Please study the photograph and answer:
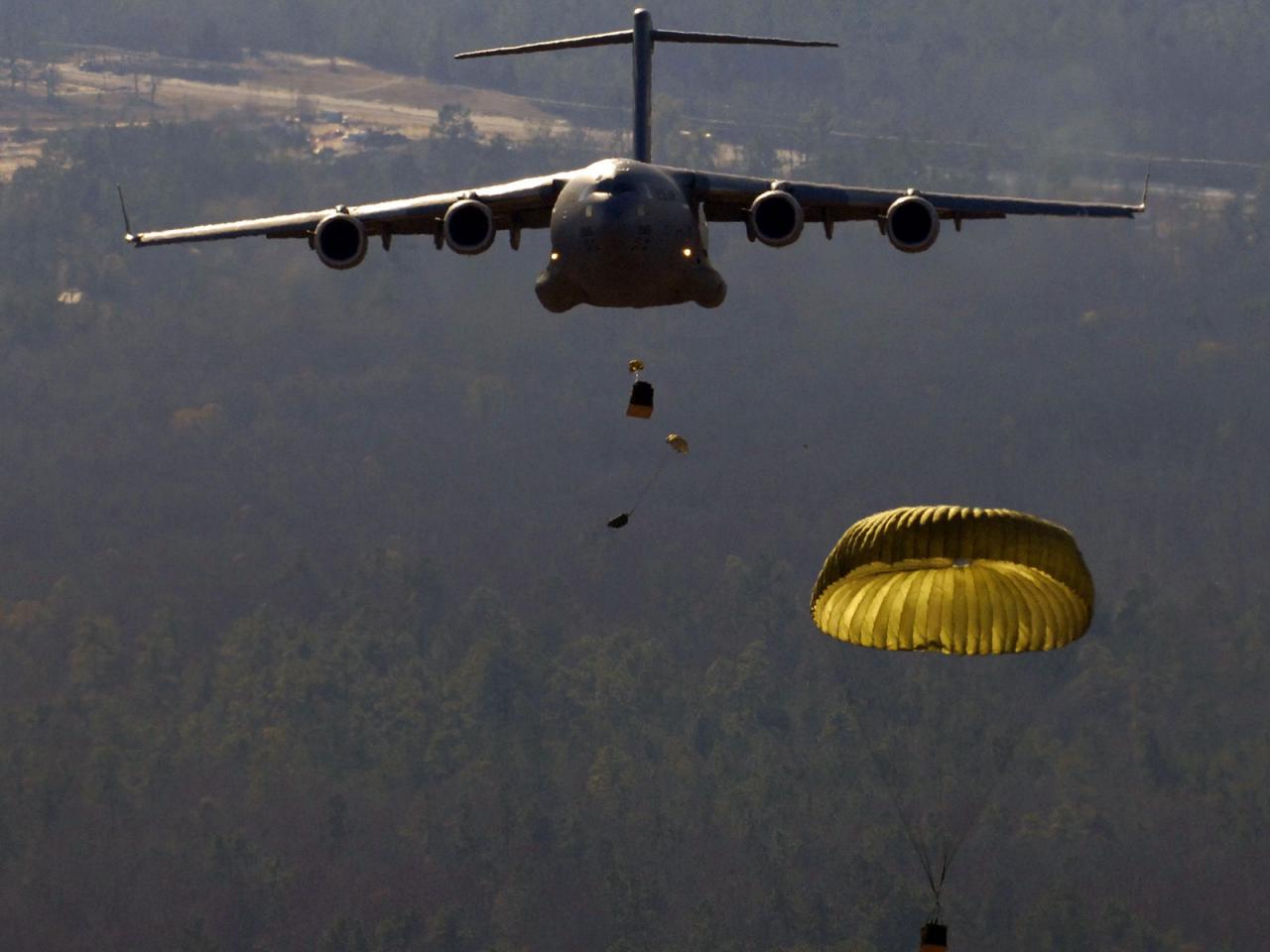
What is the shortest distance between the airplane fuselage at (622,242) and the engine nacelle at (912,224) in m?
3.83

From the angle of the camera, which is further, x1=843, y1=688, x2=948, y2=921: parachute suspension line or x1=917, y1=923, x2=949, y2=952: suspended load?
x1=843, y1=688, x2=948, y2=921: parachute suspension line

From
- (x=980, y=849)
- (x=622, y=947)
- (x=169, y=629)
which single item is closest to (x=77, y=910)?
(x=169, y=629)

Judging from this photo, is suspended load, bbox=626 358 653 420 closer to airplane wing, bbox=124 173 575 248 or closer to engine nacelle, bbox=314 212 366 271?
airplane wing, bbox=124 173 575 248

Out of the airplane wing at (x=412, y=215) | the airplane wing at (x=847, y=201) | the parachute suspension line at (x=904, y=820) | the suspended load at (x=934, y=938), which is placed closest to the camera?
the suspended load at (x=934, y=938)

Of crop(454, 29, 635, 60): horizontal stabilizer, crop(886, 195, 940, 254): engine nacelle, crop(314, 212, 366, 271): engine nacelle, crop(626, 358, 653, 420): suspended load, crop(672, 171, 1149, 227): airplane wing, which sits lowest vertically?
crop(626, 358, 653, 420): suspended load

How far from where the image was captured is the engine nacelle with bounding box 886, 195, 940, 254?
4456cm

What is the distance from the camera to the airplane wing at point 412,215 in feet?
152

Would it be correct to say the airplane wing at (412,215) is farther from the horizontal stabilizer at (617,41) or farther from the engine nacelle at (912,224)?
the engine nacelle at (912,224)

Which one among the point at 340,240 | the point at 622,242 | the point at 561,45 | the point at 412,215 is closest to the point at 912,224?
the point at 622,242

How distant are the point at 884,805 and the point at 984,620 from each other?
145 m

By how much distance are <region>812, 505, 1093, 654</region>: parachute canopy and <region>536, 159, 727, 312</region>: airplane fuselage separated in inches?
257

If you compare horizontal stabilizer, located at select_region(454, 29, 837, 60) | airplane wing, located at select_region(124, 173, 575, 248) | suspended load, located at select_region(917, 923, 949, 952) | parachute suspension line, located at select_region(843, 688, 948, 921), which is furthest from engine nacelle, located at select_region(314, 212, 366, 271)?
suspended load, located at select_region(917, 923, 949, 952)

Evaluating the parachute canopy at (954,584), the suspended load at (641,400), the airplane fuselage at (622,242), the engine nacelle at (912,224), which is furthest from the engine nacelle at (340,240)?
the parachute canopy at (954,584)

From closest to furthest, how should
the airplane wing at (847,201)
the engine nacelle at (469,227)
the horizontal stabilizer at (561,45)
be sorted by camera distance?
1. the engine nacelle at (469,227)
2. the airplane wing at (847,201)
3. the horizontal stabilizer at (561,45)
